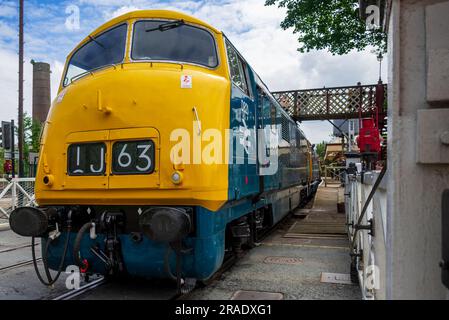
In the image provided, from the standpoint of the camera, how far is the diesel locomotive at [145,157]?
413cm

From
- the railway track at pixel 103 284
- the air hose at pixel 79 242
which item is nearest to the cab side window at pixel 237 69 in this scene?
the air hose at pixel 79 242

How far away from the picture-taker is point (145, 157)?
13.9 ft

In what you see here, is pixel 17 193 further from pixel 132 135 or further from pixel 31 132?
pixel 31 132

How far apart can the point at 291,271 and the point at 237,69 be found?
2974 mm

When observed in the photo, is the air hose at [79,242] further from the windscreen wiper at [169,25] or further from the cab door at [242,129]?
the windscreen wiper at [169,25]

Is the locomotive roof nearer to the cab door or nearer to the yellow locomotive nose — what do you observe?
the cab door

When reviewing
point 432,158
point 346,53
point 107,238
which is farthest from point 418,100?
point 346,53

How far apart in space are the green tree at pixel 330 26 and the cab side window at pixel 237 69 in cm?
614

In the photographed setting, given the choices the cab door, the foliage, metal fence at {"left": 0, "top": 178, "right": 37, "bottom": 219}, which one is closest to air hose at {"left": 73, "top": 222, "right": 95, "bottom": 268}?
the cab door

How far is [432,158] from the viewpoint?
6.70 ft

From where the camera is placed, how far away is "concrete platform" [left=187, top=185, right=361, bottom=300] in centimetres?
494
